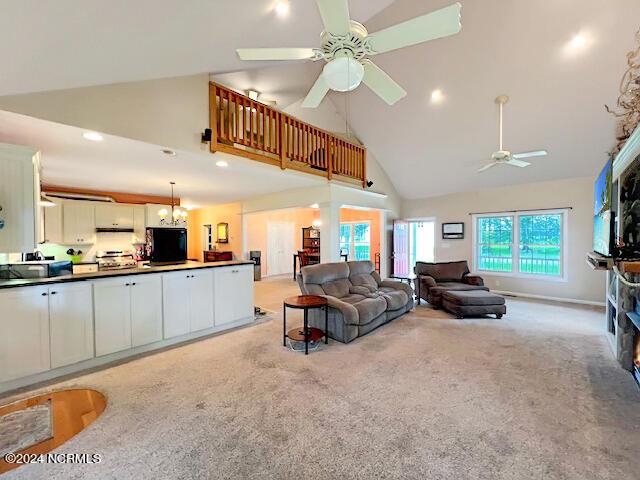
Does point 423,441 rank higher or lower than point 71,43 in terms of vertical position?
lower

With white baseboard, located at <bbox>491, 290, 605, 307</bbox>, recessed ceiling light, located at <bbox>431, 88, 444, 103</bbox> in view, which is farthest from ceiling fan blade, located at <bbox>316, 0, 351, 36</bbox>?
white baseboard, located at <bbox>491, 290, 605, 307</bbox>

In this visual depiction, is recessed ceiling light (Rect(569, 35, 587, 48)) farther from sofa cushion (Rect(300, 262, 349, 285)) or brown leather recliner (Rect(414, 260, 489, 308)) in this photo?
sofa cushion (Rect(300, 262, 349, 285))

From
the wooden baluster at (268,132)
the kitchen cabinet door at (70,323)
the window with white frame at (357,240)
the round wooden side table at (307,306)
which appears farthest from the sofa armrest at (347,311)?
the window with white frame at (357,240)

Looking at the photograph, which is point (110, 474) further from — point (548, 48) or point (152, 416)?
point (548, 48)

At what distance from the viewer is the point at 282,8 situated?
2.46 meters

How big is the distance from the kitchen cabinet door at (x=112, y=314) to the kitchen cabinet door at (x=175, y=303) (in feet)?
1.33

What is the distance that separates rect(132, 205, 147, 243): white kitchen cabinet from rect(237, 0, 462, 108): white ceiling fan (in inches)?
245

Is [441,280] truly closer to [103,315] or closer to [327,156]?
[327,156]

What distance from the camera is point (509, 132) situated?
5391 mm

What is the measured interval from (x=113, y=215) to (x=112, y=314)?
13.8 feet

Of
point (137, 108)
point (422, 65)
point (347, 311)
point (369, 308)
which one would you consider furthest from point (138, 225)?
point (422, 65)

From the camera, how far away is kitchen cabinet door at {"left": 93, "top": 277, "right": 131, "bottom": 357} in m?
3.13

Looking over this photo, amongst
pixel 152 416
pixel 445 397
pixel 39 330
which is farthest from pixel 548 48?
pixel 39 330

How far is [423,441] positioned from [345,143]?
5564mm
